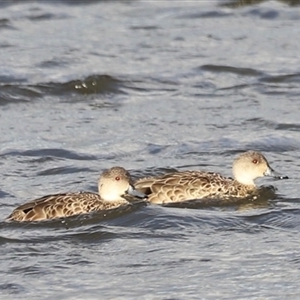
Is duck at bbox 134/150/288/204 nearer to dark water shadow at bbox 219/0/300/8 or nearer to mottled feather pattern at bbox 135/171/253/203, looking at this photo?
mottled feather pattern at bbox 135/171/253/203

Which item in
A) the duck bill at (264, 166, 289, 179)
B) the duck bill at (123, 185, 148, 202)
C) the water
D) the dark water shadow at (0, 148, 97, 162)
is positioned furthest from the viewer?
the dark water shadow at (0, 148, 97, 162)

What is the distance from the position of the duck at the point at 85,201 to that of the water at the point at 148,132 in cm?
11

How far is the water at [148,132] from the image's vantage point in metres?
9.84

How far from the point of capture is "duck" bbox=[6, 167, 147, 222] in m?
11.2

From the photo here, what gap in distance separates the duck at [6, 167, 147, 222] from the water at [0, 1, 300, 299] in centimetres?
11

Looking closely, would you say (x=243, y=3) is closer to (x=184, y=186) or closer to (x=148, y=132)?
(x=148, y=132)

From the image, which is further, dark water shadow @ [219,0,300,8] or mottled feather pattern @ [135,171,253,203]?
dark water shadow @ [219,0,300,8]

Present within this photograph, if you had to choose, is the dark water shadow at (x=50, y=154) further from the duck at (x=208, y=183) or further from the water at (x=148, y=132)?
the duck at (x=208, y=183)

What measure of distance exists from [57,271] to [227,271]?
1.22 meters

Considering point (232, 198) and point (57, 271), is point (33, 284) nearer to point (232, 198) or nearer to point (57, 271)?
point (57, 271)

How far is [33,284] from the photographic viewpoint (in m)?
9.62

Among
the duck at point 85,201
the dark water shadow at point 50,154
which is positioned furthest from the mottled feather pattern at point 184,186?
the dark water shadow at point 50,154

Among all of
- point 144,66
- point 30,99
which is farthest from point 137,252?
point 144,66

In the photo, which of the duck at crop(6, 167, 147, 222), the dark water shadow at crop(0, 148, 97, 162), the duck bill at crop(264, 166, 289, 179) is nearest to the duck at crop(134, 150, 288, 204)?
the duck bill at crop(264, 166, 289, 179)
